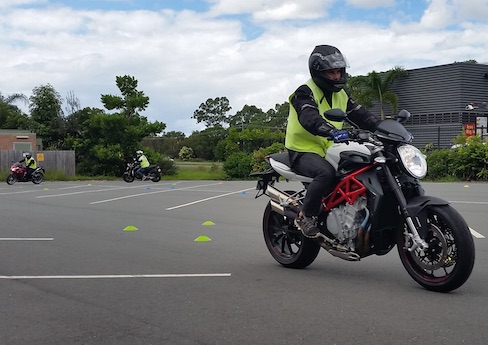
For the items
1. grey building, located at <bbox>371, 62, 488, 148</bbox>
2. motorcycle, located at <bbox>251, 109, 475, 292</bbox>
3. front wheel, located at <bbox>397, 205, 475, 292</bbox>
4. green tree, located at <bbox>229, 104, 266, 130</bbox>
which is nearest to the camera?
front wheel, located at <bbox>397, 205, 475, 292</bbox>

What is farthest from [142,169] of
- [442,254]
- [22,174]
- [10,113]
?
[10,113]

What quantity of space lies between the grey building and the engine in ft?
109

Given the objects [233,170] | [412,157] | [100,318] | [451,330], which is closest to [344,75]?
[412,157]

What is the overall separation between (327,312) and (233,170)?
1113 inches

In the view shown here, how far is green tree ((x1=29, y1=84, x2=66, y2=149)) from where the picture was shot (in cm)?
4438

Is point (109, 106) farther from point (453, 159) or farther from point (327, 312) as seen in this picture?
point (327, 312)

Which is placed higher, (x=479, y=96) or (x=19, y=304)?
(x=479, y=96)

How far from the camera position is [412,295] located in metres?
4.84

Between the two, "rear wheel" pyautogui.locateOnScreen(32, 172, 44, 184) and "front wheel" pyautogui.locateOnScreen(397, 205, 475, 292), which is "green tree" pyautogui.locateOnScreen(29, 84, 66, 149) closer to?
"rear wheel" pyautogui.locateOnScreen(32, 172, 44, 184)

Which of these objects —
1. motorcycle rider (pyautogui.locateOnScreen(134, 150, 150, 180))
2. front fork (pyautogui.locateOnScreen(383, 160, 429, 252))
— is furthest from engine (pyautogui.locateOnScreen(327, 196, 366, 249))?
motorcycle rider (pyautogui.locateOnScreen(134, 150, 150, 180))

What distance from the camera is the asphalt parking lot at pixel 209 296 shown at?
155 inches

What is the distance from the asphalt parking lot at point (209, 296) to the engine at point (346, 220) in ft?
1.46

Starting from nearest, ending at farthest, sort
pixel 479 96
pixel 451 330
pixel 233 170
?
pixel 451 330 < pixel 233 170 < pixel 479 96

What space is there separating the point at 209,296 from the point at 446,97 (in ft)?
125
